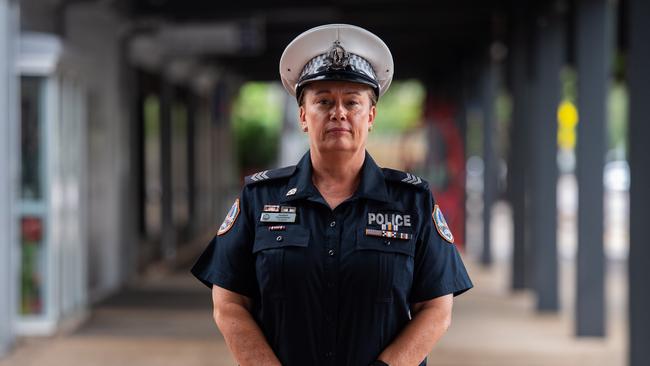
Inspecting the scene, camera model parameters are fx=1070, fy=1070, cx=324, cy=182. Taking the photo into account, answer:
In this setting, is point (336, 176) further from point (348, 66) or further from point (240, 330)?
point (240, 330)

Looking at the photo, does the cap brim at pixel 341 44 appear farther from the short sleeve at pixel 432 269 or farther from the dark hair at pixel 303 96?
the short sleeve at pixel 432 269

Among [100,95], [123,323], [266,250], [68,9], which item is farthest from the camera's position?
[100,95]

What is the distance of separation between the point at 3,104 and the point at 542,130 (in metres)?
4.97

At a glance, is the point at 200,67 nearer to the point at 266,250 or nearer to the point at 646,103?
the point at 646,103

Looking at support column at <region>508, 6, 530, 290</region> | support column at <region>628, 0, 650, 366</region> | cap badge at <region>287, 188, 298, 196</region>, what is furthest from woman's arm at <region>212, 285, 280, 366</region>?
support column at <region>508, 6, 530, 290</region>

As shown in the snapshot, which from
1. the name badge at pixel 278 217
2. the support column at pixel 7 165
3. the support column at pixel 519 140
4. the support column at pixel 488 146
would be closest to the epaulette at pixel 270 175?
the name badge at pixel 278 217

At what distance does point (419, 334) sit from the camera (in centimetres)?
260

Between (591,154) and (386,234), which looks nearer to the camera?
(386,234)

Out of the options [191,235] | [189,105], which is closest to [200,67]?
[189,105]

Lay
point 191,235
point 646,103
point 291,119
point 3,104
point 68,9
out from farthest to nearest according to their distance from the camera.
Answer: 1. point 191,235
2. point 291,119
3. point 68,9
4. point 3,104
5. point 646,103

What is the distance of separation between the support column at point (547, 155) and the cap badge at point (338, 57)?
25.3 feet

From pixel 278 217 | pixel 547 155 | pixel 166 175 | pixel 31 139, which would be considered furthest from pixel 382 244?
pixel 166 175

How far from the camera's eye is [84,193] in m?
10.2

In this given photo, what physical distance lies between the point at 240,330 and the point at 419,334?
0.44 metres
